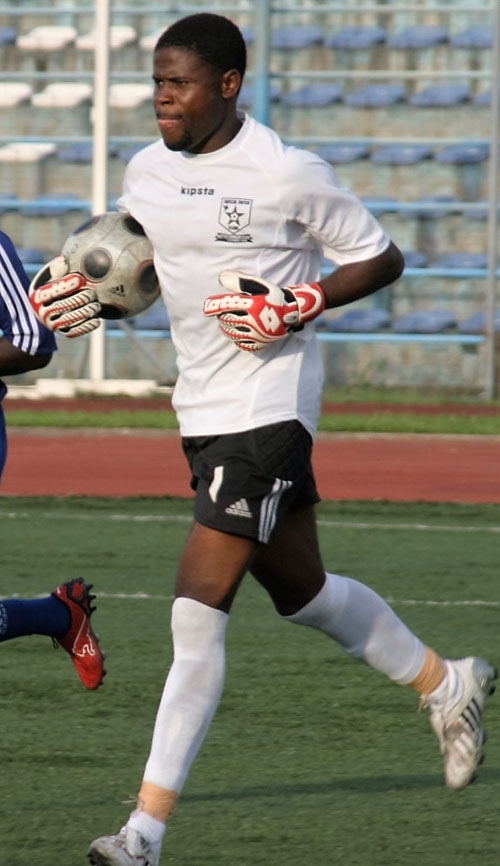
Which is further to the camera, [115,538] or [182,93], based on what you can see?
[115,538]

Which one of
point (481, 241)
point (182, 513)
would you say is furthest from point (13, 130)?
point (182, 513)

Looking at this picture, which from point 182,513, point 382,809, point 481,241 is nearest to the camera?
point 382,809

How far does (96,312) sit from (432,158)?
595 inches

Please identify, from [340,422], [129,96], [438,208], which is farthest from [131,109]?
[340,422]

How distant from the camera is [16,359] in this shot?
492cm

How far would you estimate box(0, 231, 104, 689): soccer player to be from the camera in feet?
16.1

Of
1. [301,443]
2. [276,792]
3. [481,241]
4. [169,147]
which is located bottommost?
[481,241]

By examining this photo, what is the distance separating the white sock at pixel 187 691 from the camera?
4027 mm

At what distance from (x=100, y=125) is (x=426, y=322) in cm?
385

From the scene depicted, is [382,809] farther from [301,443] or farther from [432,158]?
[432,158]

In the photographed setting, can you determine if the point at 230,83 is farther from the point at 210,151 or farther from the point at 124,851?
the point at 124,851

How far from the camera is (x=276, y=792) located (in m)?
4.73

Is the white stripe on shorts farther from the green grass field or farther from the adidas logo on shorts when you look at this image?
the green grass field

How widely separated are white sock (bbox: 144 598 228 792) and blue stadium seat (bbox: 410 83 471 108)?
15741mm
